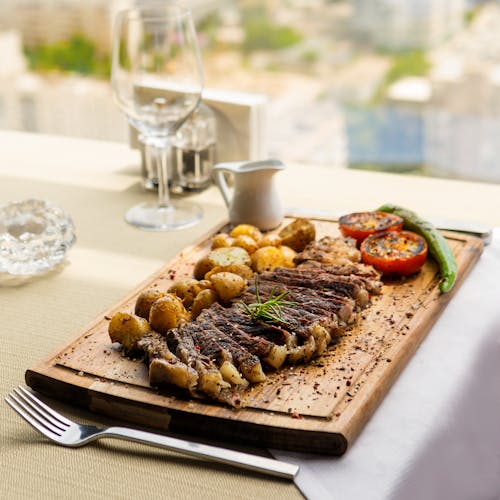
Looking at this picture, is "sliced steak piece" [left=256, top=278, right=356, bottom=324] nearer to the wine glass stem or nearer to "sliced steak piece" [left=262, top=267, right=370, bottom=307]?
"sliced steak piece" [left=262, top=267, right=370, bottom=307]

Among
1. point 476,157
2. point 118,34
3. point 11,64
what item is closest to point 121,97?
point 118,34

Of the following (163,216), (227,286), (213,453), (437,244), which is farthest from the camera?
(163,216)

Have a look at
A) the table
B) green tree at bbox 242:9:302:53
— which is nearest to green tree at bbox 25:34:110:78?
green tree at bbox 242:9:302:53

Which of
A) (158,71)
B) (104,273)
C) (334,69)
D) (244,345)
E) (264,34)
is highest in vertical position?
(158,71)

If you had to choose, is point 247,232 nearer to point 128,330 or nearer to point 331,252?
point 331,252

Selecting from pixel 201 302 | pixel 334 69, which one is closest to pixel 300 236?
pixel 201 302

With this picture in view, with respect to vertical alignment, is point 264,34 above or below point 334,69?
above
